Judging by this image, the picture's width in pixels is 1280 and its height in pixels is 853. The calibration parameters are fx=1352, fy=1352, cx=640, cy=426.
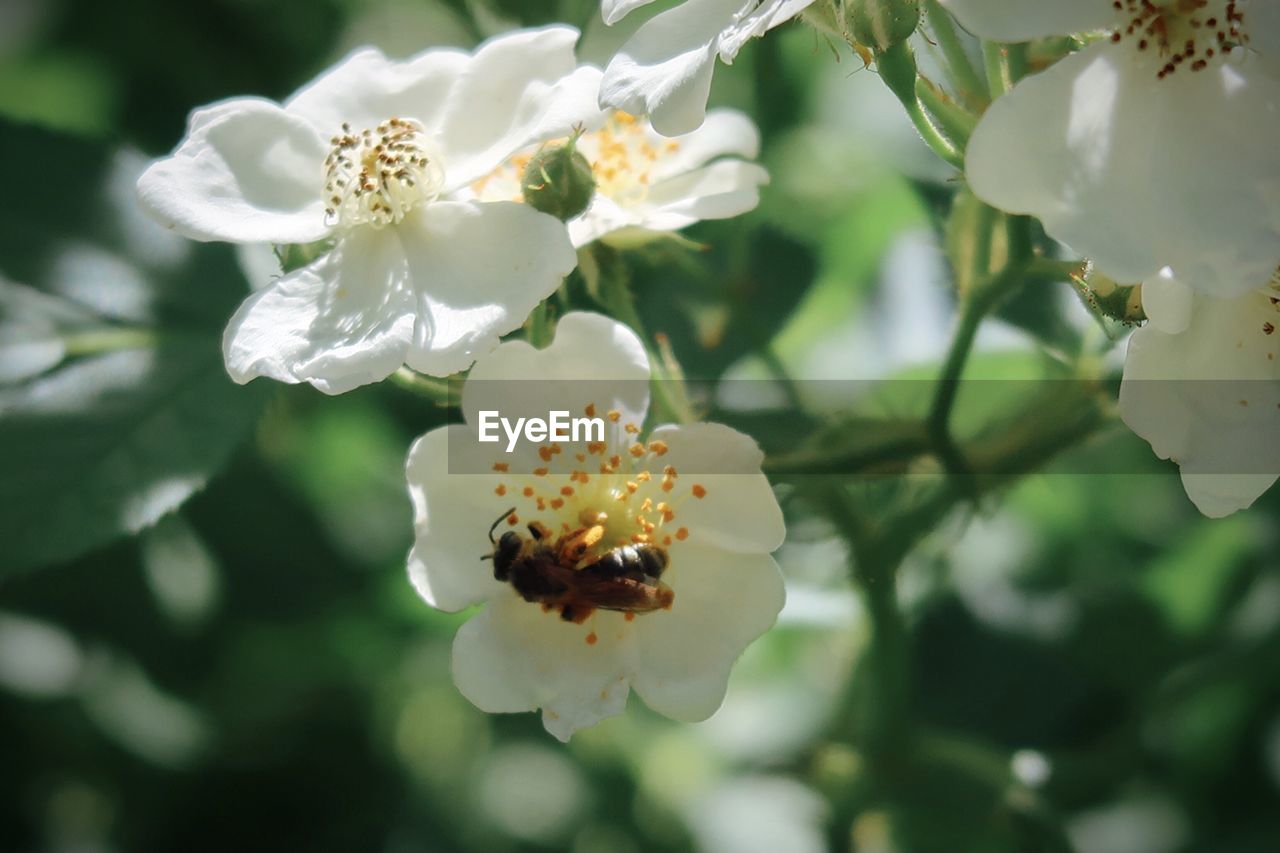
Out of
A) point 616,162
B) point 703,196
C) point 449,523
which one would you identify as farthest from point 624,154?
point 449,523

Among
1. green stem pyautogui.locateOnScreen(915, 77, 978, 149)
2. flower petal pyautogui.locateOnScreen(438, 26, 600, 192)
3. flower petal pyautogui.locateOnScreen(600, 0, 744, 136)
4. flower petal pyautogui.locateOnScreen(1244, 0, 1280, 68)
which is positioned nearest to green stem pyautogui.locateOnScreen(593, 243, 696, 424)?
flower petal pyautogui.locateOnScreen(438, 26, 600, 192)

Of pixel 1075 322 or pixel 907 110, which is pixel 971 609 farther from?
pixel 907 110

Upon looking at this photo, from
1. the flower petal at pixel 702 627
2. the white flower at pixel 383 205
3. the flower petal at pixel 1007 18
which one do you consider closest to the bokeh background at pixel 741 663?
the white flower at pixel 383 205

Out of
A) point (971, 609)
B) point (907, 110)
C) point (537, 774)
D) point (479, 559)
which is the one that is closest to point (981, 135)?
point (907, 110)

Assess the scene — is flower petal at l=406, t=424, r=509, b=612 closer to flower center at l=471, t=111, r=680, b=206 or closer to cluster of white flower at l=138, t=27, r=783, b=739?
cluster of white flower at l=138, t=27, r=783, b=739

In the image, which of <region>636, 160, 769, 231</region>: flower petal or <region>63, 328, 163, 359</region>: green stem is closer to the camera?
<region>636, 160, 769, 231</region>: flower petal

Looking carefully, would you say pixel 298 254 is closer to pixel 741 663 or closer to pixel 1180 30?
pixel 1180 30

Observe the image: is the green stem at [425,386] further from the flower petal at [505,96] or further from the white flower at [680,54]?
the white flower at [680,54]
